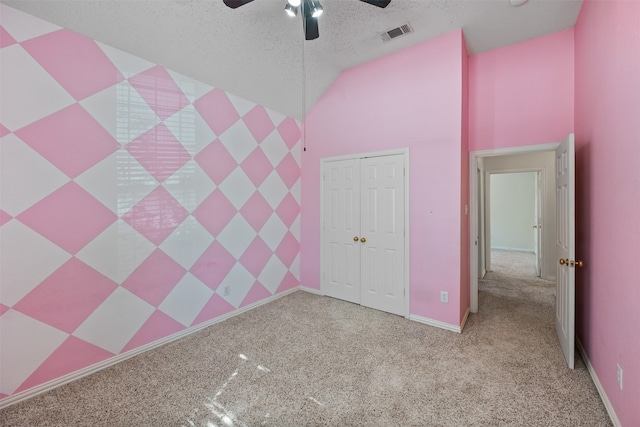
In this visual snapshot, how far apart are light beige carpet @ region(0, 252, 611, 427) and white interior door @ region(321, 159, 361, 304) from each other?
75 cm

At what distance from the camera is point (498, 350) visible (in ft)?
7.92

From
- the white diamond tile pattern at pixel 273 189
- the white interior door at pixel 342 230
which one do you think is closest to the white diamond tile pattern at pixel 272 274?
the white interior door at pixel 342 230

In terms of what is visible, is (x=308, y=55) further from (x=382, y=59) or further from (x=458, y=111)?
(x=458, y=111)

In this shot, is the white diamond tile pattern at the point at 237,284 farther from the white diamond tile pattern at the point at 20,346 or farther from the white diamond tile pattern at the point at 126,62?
the white diamond tile pattern at the point at 126,62

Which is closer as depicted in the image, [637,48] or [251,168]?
[637,48]

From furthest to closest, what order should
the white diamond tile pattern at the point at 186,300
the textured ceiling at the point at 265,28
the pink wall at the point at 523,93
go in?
1. the pink wall at the point at 523,93
2. the white diamond tile pattern at the point at 186,300
3. the textured ceiling at the point at 265,28

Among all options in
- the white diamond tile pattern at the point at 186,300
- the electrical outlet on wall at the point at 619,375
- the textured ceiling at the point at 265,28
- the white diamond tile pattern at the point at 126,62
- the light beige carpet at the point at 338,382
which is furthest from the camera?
the white diamond tile pattern at the point at 186,300

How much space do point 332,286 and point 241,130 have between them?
2431mm

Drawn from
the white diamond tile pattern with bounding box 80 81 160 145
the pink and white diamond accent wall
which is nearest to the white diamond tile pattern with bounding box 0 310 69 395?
the pink and white diamond accent wall

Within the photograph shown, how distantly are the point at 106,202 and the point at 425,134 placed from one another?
3164mm

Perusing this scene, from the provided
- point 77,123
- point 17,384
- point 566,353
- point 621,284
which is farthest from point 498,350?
point 77,123

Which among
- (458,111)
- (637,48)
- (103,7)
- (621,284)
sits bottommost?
(621,284)

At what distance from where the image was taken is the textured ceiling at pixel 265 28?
6.89 ft

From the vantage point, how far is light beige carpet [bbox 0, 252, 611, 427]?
168 cm
